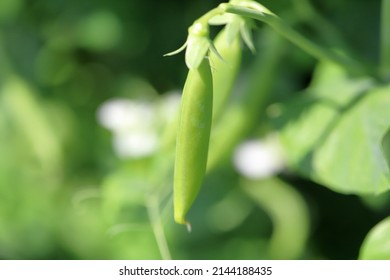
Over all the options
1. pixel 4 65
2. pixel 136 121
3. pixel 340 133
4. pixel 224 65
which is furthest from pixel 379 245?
pixel 4 65

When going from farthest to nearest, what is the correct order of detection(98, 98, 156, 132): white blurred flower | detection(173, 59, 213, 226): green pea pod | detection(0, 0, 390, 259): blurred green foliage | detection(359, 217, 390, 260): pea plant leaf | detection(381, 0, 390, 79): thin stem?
detection(98, 98, 156, 132): white blurred flower < detection(0, 0, 390, 259): blurred green foliage < detection(381, 0, 390, 79): thin stem < detection(359, 217, 390, 260): pea plant leaf < detection(173, 59, 213, 226): green pea pod

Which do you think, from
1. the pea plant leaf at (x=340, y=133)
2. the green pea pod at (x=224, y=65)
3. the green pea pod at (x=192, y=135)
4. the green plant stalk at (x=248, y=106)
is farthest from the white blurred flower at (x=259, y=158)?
the green pea pod at (x=192, y=135)

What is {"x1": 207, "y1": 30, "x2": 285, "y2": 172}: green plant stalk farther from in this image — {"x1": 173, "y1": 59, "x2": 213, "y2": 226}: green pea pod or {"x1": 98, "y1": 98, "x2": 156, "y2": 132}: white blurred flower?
{"x1": 173, "y1": 59, "x2": 213, "y2": 226}: green pea pod

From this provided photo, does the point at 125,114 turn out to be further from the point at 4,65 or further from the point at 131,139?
the point at 4,65

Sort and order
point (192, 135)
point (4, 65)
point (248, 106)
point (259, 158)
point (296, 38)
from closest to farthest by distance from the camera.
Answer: point (192, 135) < point (296, 38) < point (248, 106) < point (259, 158) < point (4, 65)

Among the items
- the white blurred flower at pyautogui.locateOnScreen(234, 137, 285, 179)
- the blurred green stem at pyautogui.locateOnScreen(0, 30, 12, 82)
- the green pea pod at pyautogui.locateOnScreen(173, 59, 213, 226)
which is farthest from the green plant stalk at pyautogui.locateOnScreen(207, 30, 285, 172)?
the blurred green stem at pyautogui.locateOnScreen(0, 30, 12, 82)

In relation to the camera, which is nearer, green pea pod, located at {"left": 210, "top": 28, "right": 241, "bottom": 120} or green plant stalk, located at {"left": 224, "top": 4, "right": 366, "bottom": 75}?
green plant stalk, located at {"left": 224, "top": 4, "right": 366, "bottom": 75}

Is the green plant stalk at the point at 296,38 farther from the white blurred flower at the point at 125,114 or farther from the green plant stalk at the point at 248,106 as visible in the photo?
the white blurred flower at the point at 125,114
